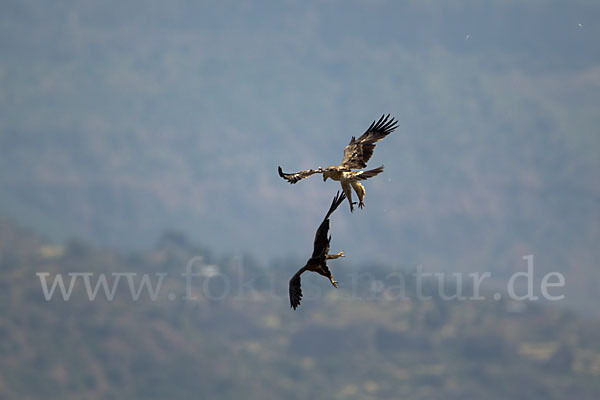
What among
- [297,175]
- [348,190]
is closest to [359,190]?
[348,190]

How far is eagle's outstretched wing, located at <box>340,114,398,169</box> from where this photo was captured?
50.9 feet

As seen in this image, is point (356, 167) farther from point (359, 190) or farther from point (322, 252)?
point (322, 252)

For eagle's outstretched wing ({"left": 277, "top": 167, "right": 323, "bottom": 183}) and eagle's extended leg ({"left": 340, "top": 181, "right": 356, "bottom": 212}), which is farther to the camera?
eagle's extended leg ({"left": 340, "top": 181, "right": 356, "bottom": 212})

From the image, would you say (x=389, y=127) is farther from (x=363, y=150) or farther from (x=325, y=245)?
(x=325, y=245)

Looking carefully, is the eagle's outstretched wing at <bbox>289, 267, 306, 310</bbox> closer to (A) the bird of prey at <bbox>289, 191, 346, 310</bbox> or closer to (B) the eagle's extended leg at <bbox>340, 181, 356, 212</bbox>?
(A) the bird of prey at <bbox>289, 191, 346, 310</bbox>

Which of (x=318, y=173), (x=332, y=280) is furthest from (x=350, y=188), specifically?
(x=332, y=280)

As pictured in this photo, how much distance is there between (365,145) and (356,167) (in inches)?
48.1

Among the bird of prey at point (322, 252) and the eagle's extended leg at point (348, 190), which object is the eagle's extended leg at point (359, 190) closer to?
the eagle's extended leg at point (348, 190)

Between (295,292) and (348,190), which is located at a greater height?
(348,190)

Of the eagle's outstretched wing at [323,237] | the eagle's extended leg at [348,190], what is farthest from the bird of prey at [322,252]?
the eagle's extended leg at [348,190]

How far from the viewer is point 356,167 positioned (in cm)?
1512

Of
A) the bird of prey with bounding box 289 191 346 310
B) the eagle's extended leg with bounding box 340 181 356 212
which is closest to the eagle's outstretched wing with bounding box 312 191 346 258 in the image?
the bird of prey with bounding box 289 191 346 310

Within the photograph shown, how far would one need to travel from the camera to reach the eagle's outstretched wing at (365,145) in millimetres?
15500

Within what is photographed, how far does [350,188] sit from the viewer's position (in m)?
15.0
